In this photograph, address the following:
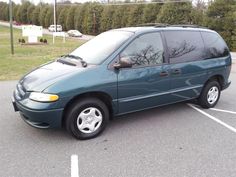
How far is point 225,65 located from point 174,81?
1.58 metres

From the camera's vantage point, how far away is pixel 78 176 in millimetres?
3320

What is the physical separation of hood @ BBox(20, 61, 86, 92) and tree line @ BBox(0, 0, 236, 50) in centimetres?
2032

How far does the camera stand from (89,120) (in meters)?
4.31

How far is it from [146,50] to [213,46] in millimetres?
1812

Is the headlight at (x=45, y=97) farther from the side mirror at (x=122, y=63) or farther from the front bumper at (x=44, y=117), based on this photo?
the side mirror at (x=122, y=63)

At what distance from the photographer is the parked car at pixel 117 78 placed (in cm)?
405

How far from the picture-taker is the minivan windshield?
15.0ft

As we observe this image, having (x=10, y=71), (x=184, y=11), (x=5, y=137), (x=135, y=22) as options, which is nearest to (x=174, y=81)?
(x=5, y=137)

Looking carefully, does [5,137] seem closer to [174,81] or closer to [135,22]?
[174,81]

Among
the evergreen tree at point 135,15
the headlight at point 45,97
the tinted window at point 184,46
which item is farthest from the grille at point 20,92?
the evergreen tree at point 135,15

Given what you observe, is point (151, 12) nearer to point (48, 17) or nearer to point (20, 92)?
point (20, 92)

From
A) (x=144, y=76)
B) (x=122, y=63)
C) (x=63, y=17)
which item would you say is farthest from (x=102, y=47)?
(x=63, y=17)

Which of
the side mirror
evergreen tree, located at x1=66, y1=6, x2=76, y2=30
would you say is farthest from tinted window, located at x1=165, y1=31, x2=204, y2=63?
evergreen tree, located at x1=66, y1=6, x2=76, y2=30

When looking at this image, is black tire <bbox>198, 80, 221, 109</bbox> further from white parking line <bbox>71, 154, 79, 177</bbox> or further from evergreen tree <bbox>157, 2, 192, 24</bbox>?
evergreen tree <bbox>157, 2, 192, 24</bbox>
